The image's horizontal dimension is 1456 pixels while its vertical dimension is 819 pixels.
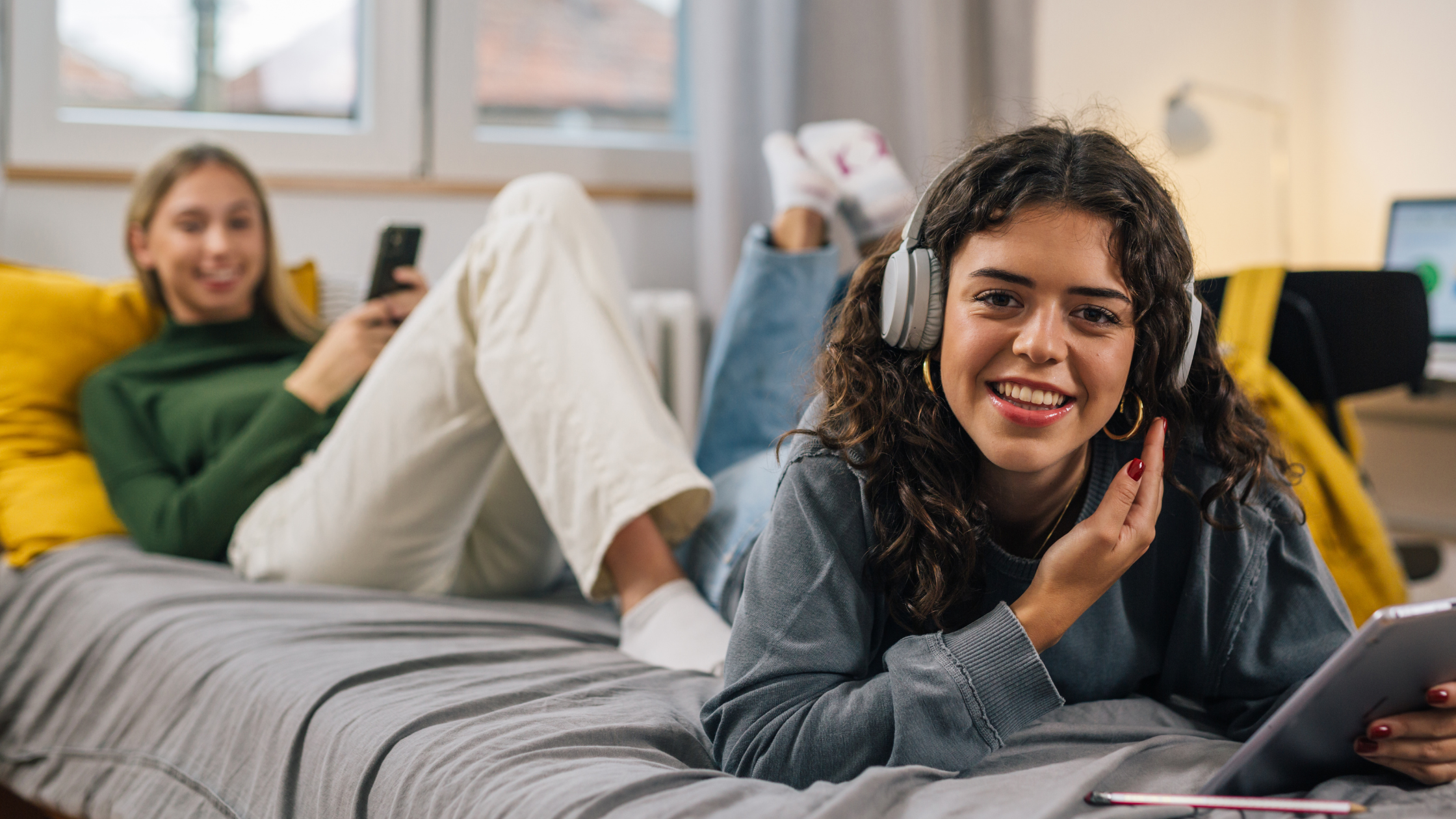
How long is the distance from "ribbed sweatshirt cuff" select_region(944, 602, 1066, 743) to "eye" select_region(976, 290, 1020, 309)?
0.20 meters

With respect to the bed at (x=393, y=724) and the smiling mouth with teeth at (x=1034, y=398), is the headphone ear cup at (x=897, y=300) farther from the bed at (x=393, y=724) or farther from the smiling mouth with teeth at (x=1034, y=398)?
the bed at (x=393, y=724)

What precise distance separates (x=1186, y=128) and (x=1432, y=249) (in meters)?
0.60

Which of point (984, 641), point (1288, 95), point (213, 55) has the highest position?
point (1288, 95)

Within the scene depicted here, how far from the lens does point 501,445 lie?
130 cm

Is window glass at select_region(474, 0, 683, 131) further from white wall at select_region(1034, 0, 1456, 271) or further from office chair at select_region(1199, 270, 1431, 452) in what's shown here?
office chair at select_region(1199, 270, 1431, 452)

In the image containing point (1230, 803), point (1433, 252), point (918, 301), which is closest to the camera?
point (1230, 803)

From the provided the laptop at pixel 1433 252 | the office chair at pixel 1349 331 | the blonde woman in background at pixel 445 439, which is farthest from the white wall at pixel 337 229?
the laptop at pixel 1433 252

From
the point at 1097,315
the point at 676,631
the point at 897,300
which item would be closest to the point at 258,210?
the point at 676,631

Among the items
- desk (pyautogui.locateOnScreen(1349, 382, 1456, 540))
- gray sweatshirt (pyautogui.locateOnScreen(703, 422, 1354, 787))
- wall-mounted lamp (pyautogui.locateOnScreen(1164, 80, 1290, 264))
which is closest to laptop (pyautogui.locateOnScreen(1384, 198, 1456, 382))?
desk (pyautogui.locateOnScreen(1349, 382, 1456, 540))

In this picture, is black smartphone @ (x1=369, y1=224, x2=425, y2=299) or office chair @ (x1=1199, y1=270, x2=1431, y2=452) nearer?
office chair @ (x1=1199, y1=270, x2=1431, y2=452)

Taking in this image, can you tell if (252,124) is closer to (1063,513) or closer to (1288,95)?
(1063,513)

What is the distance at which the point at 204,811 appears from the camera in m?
0.96

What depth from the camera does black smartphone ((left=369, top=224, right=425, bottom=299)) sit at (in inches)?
60.8

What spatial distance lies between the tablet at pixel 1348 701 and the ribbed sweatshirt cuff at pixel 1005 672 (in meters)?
0.12
